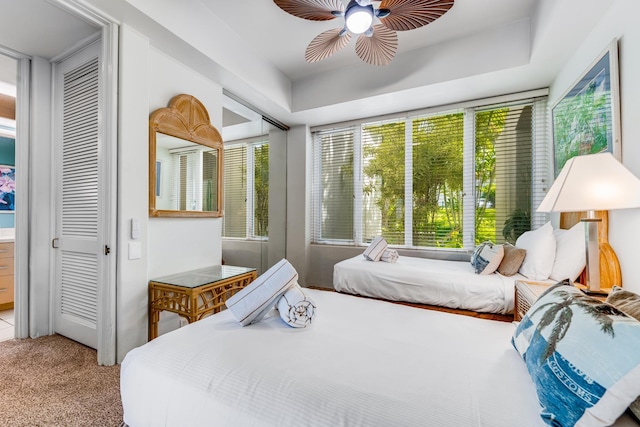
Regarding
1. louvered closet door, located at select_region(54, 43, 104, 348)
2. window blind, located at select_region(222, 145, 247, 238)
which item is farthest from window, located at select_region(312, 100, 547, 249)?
louvered closet door, located at select_region(54, 43, 104, 348)

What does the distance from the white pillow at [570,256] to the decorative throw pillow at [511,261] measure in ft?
0.80

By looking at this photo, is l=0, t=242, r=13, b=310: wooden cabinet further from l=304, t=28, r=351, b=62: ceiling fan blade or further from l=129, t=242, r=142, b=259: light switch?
l=304, t=28, r=351, b=62: ceiling fan blade

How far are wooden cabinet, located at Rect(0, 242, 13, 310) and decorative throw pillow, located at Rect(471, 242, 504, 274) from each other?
502 cm

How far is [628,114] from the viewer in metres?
1.73

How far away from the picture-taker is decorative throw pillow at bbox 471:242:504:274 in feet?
8.71

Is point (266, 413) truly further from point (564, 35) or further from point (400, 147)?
point (400, 147)

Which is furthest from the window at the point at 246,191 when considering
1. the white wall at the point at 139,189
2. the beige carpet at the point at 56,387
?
the beige carpet at the point at 56,387

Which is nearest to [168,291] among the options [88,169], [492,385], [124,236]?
[124,236]

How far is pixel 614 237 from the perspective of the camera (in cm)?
188

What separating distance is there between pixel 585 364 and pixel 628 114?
1.77 meters

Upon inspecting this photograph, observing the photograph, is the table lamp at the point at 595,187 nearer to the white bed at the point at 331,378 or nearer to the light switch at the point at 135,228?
the white bed at the point at 331,378

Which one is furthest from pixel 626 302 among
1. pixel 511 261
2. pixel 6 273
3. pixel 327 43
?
pixel 6 273

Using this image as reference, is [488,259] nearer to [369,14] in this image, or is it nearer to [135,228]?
[369,14]

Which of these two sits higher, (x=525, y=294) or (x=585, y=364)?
(x=585, y=364)
